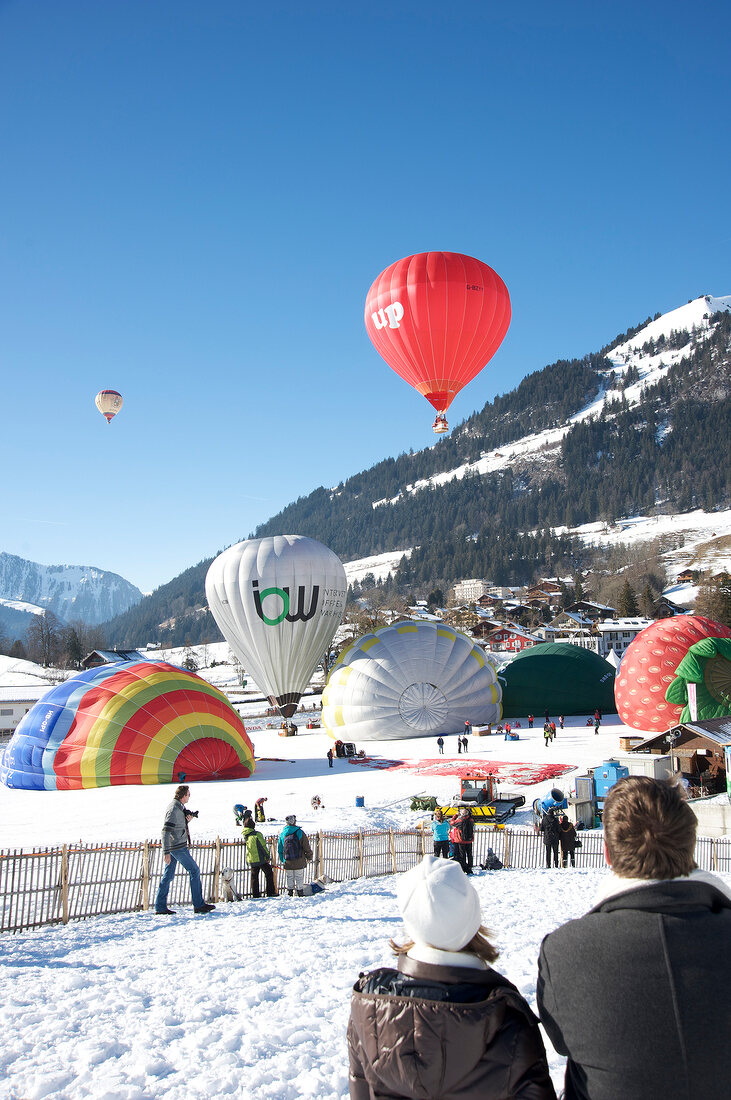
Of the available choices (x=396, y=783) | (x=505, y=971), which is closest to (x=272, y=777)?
(x=396, y=783)

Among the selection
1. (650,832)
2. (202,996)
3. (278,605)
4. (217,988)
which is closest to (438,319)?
(278,605)

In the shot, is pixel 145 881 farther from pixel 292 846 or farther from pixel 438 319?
pixel 438 319

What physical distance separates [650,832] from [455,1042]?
73cm

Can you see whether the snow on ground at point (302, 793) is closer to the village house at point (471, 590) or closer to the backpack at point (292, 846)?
the backpack at point (292, 846)

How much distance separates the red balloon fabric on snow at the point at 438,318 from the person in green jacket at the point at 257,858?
56.9 ft

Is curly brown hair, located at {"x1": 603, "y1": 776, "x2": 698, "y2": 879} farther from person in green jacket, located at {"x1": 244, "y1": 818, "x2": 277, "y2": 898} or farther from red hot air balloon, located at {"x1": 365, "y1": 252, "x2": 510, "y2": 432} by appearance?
red hot air balloon, located at {"x1": 365, "y1": 252, "x2": 510, "y2": 432}

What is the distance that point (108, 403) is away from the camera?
4562 cm

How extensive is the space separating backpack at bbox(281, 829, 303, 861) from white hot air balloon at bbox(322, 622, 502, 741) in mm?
21409

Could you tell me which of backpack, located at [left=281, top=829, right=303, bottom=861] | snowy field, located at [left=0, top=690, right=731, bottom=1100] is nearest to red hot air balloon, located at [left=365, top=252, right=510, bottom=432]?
snowy field, located at [left=0, top=690, right=731, bottom=1100]

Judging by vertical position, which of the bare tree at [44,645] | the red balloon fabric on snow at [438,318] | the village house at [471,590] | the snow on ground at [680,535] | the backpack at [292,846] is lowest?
the backpack at [292,846]

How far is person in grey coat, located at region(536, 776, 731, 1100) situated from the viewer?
1822 millimetres

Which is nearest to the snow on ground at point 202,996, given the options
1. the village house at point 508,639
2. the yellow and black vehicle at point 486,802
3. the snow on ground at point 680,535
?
the yellow and black vehicle at point 486,802

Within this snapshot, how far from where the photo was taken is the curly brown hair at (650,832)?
197 centimetres

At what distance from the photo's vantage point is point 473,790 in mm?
18297
